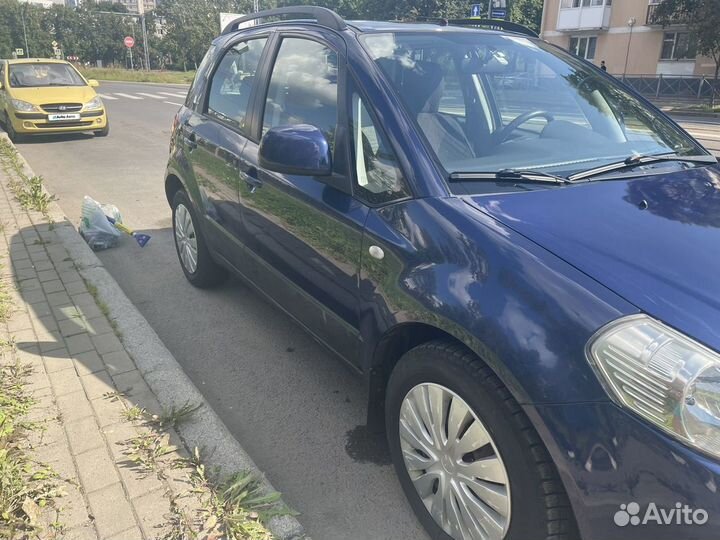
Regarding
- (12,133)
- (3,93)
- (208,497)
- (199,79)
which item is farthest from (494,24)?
(3,93)

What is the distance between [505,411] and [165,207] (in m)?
6.24

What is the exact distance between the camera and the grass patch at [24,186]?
252 inches

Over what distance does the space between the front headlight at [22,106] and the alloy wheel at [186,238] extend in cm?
895

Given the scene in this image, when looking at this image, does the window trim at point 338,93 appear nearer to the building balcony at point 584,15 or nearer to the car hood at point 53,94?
the car hood at point 53,94

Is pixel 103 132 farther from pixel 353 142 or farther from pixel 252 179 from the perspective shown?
pixel 353 142

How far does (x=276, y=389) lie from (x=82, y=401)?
3.22 ft

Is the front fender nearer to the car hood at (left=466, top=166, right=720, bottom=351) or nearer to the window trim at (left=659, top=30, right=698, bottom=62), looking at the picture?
the car hood at (left=466, top=166, right=720, bottom=351)

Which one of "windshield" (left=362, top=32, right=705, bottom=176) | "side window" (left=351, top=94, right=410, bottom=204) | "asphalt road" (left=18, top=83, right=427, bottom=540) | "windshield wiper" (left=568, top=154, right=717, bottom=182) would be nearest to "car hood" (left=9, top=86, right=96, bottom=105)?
"asphalt road" (left=18, top=83, right=427, bottom=540)

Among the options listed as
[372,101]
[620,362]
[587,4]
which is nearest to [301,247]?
[372,101]

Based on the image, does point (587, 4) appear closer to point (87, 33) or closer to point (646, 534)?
point (646, 534)

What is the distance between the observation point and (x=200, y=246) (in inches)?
170

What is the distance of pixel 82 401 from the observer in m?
Result: 2.98

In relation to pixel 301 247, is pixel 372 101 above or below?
above

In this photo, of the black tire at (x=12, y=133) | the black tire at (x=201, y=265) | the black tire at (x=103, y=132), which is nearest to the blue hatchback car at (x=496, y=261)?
the black tire at (x=201, y=265)
